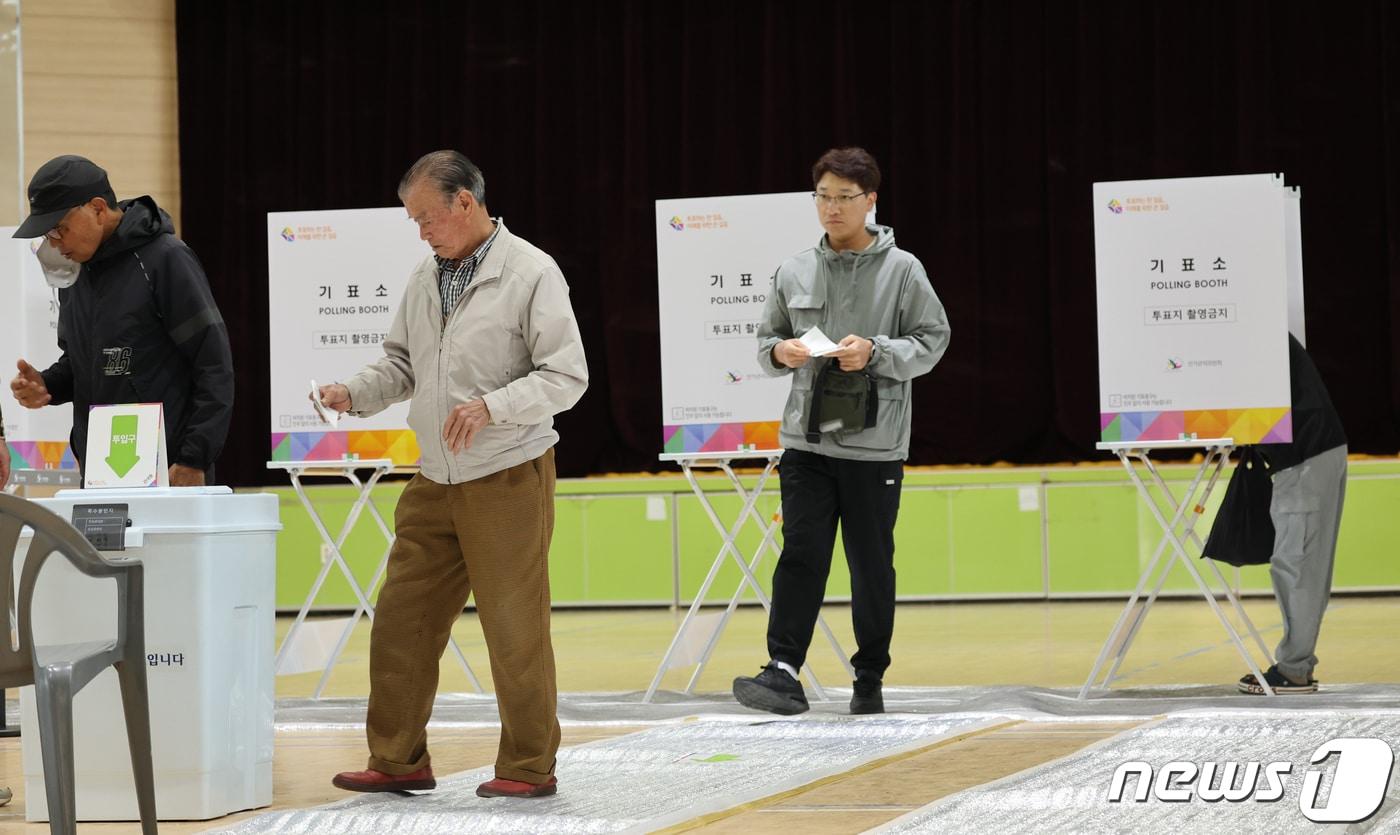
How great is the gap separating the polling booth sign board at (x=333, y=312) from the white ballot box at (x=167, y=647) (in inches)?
87.6

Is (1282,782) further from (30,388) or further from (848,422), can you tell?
(30,388)

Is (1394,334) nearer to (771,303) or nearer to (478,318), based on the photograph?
(771,303)

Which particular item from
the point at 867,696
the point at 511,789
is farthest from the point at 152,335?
the point at 867,696

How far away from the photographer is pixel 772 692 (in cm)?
467

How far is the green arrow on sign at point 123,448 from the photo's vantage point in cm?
347

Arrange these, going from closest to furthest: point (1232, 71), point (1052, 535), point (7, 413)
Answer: point (7, 413) < point (1052, 535) < point (1232, 71)

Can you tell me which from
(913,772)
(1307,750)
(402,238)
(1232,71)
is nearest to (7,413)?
(402,238)

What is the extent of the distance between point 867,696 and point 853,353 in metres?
0.98

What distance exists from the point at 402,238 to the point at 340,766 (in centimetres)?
203

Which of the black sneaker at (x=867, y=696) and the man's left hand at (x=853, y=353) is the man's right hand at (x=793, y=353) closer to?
the man's left hand at (x=853, y=353)

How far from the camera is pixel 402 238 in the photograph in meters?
5.64

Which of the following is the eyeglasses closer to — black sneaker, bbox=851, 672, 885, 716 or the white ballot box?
black sneaker, bbox=851, 672, 885, 716

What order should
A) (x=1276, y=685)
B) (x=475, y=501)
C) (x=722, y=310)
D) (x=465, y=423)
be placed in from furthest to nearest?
1. (x=722, y=310)
2. (x=1276, y=685)
3. (x=475, y=501)
4. (x=465, y=423)

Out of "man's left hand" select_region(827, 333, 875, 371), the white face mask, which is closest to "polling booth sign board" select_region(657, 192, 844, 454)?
"man's left hand" select_region(827, 333, 875, 371)
